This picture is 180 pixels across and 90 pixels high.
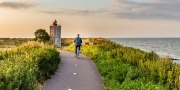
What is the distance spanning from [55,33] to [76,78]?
42.9 meters

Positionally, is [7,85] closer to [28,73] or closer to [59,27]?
[28,73]

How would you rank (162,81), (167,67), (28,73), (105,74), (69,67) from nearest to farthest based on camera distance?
1. (28,73)
2. (162,81)
3. (167,67)
4. (105,74)
5. (69,67)

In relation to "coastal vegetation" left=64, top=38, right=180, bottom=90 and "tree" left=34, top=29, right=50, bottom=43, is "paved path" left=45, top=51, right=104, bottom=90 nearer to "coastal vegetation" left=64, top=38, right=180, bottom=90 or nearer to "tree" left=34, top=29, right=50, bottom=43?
"coastal vegetation" left=64, top=38, right=180, bottom=90

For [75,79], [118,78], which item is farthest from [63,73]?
[118,78]

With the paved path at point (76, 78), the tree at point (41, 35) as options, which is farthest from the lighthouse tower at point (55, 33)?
the paved path at point (76, 78)

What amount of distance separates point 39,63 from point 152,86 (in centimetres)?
662

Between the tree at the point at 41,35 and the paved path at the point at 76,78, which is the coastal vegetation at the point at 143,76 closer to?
the paved path at the point at 76,78

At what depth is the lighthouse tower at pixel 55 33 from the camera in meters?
65.1

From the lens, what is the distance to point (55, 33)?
6512 cm

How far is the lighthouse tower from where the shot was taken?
6512cm

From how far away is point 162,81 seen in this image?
19.2 meters

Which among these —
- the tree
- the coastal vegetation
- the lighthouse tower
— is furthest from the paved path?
the lighthouse tower

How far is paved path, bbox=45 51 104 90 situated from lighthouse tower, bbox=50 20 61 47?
36.4 meters

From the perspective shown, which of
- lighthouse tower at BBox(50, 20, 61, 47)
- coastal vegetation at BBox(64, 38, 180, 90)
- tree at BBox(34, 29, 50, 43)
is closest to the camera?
coastal vegetation at BBox(64, 38, 180, 90)
